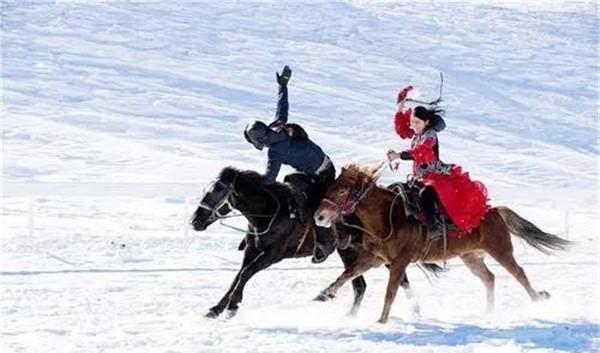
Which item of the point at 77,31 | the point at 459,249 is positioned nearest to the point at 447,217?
the point at 459,249

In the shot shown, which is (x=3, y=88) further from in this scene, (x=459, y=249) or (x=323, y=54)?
(x=459, y=249)

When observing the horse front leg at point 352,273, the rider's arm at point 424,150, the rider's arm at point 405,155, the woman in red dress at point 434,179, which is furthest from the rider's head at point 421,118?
the horse front leg at point 352,273

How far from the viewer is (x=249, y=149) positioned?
3653 centimetres

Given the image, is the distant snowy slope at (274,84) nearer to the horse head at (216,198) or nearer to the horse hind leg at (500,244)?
the horse head at (216,198)

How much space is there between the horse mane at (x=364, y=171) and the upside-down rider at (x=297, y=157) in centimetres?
46

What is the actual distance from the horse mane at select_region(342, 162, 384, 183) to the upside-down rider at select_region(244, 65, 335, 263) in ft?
1.52

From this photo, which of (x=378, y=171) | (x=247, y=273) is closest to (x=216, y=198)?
(x=247, y=273)

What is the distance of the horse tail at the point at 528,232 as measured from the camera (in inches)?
412

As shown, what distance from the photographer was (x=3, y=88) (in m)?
43.4

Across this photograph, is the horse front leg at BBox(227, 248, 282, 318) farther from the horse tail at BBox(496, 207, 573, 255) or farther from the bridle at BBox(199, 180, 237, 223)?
the horse tail at BBox(496, 207, 573, 255)

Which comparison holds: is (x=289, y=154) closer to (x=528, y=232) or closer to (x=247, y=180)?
(x=247, y=180)

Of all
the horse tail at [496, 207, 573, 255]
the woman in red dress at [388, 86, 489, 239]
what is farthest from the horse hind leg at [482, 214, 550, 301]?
the woman in red dress at [388, 86, 489, 239]

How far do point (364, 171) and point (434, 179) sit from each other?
2.31ft

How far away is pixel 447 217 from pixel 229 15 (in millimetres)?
50791
